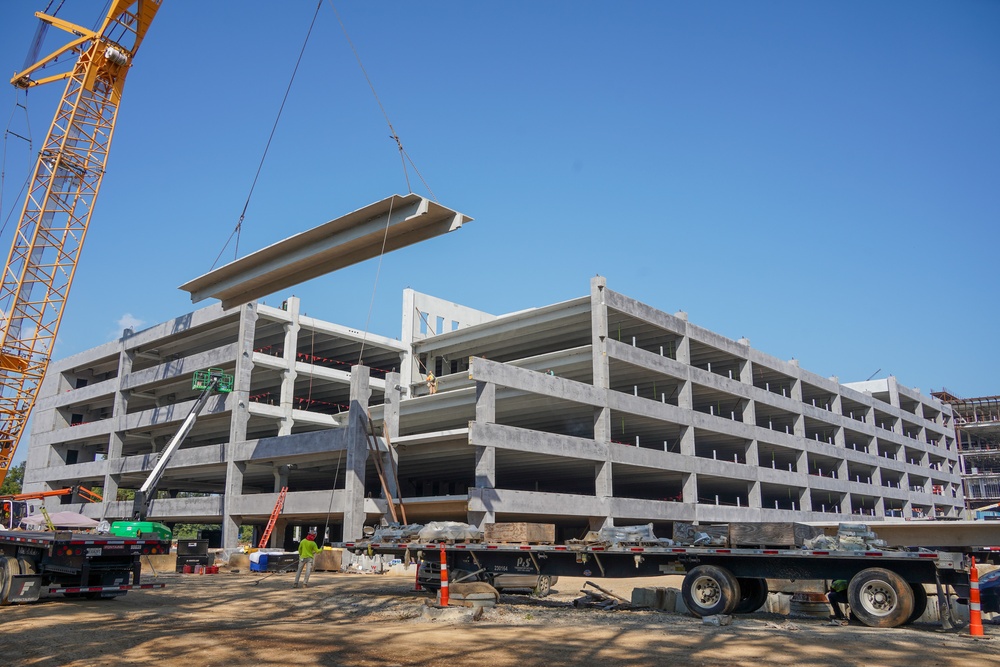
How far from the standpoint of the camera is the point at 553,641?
1278cm

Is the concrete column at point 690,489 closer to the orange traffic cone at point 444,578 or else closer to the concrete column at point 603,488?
the concrete column at point 603,488

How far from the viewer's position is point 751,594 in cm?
1641

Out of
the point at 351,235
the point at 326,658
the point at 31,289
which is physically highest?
the point at 31,289

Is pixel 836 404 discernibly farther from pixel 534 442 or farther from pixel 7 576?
pixel 7 576

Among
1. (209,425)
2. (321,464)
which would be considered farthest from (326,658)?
(209,425)

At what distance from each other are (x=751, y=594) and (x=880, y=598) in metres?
2.65

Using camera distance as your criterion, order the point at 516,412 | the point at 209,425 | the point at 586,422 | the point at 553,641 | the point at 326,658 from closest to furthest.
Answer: the point at 326,658, the point at 553,641, the point at 516,412, the point at 586,422, the point at 209,425

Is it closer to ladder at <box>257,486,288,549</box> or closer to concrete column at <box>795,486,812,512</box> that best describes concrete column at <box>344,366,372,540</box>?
ladder at <box>257,486,288,549</box>

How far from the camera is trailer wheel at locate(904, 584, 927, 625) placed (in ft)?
47.5

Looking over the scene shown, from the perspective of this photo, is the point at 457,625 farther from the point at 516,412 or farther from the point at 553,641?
the point at 516,412

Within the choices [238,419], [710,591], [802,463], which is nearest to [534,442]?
[238,419]

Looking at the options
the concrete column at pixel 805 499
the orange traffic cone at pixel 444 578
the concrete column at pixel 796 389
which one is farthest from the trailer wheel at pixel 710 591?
the concrete column at pixel 796 389

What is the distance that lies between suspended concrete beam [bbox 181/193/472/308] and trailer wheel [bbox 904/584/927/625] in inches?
595

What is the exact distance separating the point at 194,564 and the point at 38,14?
28.0 m
